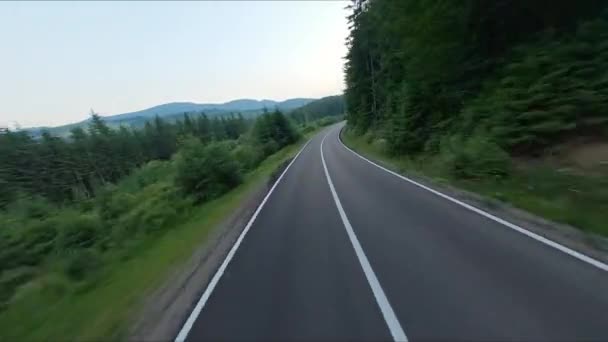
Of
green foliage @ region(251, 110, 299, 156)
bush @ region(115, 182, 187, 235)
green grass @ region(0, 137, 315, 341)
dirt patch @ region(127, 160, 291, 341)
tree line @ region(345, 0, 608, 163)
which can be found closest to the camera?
dirt patch @ region(127, 160, 291, 341)

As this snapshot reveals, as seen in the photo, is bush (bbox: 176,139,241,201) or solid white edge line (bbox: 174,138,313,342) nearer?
solid white edge line (bbox: 174,138,313,342)

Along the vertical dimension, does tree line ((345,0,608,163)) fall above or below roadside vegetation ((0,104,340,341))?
above

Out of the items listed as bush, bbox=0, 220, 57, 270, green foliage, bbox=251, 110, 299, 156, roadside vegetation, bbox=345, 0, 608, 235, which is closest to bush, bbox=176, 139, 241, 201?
bush, bbox=0, 220, 57, 270

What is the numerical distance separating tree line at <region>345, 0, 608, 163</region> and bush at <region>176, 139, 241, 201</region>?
11.0 metres

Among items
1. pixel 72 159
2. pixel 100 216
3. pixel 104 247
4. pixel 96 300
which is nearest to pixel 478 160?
pixel 96 300

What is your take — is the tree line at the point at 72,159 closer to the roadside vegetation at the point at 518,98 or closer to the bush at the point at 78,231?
the bush at the point at 78,231

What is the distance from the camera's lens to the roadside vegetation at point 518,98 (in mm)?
9289

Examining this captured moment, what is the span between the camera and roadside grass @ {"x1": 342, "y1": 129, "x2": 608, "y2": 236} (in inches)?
269

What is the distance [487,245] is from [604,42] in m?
9.09

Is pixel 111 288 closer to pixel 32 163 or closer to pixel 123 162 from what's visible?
pixel 32 163

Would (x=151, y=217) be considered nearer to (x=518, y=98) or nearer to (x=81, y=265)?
(x=81, y=265)

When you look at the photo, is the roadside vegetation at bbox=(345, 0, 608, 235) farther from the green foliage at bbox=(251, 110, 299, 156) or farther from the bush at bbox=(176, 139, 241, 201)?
the green foliage at bbox=(251, 110, 299, 156)

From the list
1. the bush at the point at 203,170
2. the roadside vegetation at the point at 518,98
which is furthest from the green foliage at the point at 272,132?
the roadside vegetation at the point at 518,98

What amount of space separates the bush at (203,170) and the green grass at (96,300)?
30.0 feet
